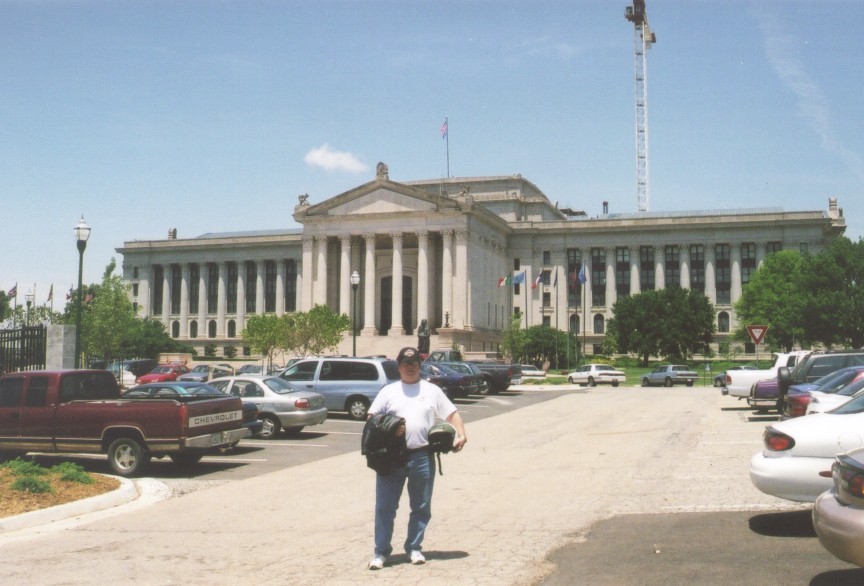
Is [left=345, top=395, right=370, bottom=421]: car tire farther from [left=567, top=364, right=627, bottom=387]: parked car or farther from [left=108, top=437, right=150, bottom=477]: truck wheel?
[left=567, top=364, right=627, bottom=387]: parked car

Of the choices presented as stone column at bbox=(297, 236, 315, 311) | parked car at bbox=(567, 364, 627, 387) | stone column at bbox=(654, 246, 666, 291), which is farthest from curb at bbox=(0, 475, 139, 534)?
stone column at bbox=(654, 246, 666, 291)

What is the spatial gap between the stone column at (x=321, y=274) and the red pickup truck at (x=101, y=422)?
254 ft

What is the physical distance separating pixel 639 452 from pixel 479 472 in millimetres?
4162

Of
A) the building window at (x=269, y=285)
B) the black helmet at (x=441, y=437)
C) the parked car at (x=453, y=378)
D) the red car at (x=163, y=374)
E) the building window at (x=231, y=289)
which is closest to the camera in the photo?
the black helmet at (x=441, y=437)

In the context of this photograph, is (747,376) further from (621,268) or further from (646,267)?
(621,268)

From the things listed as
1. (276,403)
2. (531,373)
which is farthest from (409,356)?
(531,373)

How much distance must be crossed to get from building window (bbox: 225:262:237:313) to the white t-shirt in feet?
354

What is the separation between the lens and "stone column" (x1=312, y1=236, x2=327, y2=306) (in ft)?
307

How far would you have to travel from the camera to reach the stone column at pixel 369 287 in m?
91.3

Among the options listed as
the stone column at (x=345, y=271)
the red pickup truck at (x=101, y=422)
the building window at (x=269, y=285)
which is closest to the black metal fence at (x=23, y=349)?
the red pickup truck at (x=101, y=422)

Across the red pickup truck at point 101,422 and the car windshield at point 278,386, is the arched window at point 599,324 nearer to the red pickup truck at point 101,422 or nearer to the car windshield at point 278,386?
the car windshield at point 278,386

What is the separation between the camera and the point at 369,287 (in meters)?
92.5

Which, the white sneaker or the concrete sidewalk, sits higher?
the white sneaker

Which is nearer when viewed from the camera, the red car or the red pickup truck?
the red pickup truck
